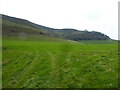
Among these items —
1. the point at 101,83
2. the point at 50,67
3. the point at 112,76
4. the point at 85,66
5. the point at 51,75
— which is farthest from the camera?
the point at 50,67

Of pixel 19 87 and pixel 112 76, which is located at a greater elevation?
pixel 112 76

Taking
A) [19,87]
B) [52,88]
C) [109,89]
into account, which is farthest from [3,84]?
[109,89]

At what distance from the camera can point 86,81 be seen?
23.1 metres

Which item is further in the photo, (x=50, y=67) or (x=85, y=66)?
(x=50, y=67)

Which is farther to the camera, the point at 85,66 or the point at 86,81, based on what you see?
the point at 85,66

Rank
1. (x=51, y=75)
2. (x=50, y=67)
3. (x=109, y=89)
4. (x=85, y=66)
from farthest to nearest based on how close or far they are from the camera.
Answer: (x=50, y=67) < (x=85, y=66) < (x=51, y=75) < (x=109, y=89)

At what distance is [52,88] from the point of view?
22.4 metres

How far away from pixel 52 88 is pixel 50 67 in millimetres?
10054

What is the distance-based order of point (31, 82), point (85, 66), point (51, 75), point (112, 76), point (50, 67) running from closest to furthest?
point (112, 76), point (31, 82), point (51, 75), point (85, 66), point (50, 67)

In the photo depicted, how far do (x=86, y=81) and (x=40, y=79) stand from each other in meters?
6.93

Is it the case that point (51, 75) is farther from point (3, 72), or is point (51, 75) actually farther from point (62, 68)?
point (3, 72)

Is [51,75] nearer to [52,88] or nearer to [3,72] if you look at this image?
[52,88]

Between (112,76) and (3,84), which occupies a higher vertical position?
(112,76)

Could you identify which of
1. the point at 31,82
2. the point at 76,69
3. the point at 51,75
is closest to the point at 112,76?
Result: the point at 76,69
